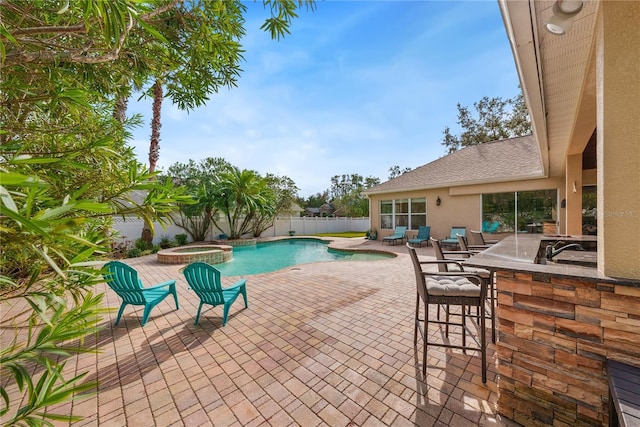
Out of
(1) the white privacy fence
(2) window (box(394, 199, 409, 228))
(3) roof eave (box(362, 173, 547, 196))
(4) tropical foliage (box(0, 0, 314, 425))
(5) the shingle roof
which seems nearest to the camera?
(4) tropical foliage (box(0, 0, 314, 425))

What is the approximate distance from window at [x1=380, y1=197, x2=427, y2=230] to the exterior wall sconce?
11.7 m

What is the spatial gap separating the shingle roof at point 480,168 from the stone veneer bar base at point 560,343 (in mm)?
10204

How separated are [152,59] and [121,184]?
1909 millimetres

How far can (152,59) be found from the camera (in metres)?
2.96

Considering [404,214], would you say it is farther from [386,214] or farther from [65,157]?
[65,157]

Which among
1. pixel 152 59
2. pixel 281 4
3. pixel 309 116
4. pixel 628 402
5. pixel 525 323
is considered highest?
pixel 309 116

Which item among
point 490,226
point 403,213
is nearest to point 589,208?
point 490,226

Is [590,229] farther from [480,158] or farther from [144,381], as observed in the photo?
[144,381]

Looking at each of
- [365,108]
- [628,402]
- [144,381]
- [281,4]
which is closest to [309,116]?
[365,108]

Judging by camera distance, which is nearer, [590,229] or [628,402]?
[628,402]

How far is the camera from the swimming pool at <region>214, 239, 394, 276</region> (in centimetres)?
943

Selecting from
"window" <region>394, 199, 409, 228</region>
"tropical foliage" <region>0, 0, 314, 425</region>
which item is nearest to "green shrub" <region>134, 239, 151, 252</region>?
"tropical foliage" <region>0, 0, 314, 425</region>

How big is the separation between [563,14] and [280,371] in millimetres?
4124

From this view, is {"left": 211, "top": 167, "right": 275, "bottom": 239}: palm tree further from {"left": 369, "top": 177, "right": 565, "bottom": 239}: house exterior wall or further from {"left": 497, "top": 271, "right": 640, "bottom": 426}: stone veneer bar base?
{"left": 497, "top": 271, "right": 640, "bottom": 426}: stone veneer bar base
